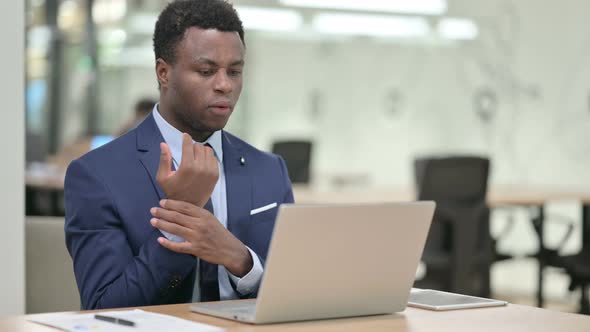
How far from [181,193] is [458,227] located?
11.8 ft

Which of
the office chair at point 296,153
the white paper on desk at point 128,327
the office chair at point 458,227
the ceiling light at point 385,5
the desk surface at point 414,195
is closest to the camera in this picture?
the white paper on desk at point 128,327

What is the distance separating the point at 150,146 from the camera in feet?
7.57

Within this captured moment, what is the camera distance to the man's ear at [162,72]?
7.65ft

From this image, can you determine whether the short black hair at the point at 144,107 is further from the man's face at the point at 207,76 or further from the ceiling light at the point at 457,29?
the man's face at the point at 207,76

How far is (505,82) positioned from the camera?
7.94 m

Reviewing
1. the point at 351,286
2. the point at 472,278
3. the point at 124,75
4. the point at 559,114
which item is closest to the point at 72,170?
the point at 351,286

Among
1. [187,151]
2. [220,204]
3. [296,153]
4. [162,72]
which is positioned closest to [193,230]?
[187,151]

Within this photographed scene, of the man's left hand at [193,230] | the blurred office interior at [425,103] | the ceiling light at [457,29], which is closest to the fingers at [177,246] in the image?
the man's left hand at [193,230]

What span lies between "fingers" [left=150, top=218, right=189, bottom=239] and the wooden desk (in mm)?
3616

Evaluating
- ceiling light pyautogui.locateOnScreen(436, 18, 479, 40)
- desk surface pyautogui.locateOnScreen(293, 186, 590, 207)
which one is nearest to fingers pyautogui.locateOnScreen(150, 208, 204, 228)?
desk surface pyautogui.locateOnScreen(293, 186, 590, 207)

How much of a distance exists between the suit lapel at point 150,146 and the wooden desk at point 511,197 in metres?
3.26

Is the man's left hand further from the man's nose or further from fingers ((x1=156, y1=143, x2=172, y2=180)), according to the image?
the man's nose

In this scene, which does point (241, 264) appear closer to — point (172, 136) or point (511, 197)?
point (172, 136)

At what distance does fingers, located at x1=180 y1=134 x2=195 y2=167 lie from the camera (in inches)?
76.9
